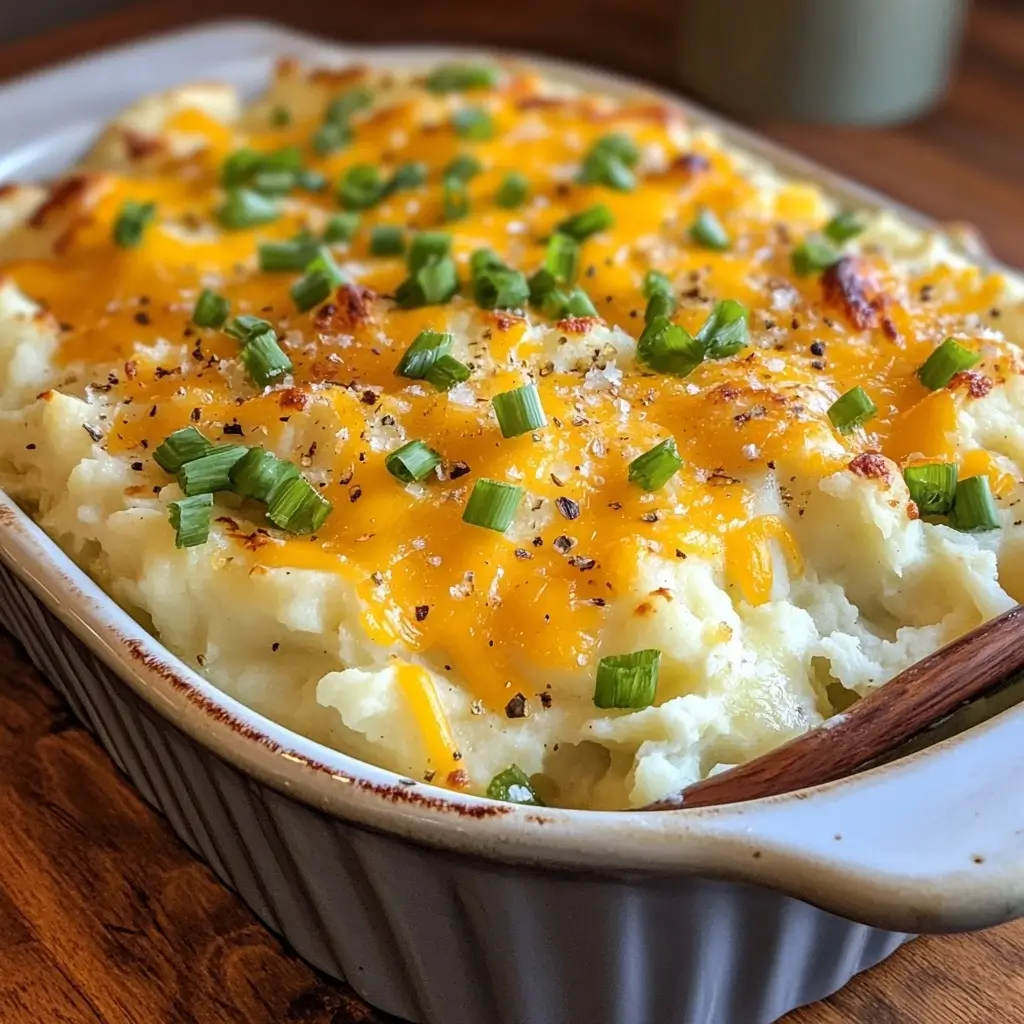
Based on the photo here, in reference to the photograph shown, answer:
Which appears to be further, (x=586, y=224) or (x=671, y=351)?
(x=586, y=224)

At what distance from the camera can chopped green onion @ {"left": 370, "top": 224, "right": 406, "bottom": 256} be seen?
2197 millimetres

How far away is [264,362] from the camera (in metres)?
1.81

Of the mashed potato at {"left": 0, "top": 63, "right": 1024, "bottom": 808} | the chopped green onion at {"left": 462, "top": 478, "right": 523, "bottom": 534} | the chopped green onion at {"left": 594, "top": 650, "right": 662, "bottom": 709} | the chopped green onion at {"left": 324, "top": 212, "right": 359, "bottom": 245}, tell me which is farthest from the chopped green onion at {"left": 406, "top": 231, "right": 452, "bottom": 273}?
the chopped green onion at {"left": 594, "top": 650, "right": 662, "bottom": 709}

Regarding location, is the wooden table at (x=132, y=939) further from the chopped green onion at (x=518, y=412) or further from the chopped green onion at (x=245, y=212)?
the chopped green onion at (x=245, y=212)

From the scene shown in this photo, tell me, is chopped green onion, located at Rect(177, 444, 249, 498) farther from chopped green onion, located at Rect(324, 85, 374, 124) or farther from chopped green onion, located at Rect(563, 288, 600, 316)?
chopped green onion, located at Rect(324, 85, 374, 124)

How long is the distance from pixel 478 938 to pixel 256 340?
927 millimetres

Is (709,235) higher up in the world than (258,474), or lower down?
lower down

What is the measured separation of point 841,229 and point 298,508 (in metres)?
1.20

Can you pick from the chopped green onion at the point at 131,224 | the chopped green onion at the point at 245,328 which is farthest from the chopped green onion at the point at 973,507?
the chopped green onion at the point at 131,224

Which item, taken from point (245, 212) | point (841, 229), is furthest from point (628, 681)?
point (245, 212)

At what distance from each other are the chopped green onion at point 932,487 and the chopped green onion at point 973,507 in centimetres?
1

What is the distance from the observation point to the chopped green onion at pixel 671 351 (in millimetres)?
1800

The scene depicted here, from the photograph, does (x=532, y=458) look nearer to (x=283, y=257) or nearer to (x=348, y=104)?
(x=283, y=257)

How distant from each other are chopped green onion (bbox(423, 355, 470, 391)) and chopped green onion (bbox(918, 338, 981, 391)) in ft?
2.20
